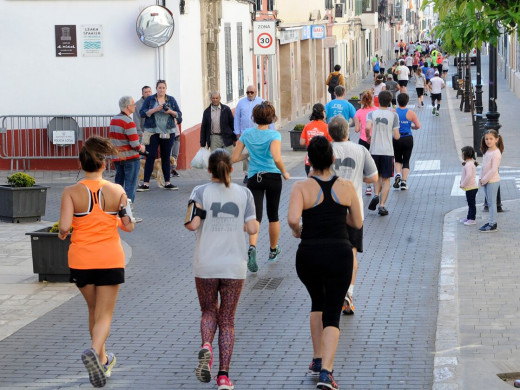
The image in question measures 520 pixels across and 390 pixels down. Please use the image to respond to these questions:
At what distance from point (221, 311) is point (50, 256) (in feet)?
13.5

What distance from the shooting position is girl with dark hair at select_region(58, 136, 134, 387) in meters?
7.55

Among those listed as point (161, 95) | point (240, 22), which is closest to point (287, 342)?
point (161, 95)

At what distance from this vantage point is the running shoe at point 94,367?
24.1 feet

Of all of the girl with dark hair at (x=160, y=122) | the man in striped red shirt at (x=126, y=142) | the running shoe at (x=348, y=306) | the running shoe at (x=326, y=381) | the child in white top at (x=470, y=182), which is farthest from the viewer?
the girl with dark hair at (x=160, y=122)

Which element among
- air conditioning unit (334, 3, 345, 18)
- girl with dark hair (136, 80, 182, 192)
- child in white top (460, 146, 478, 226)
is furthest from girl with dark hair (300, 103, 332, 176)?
air conditioning unit (334, 3, 345, 18)

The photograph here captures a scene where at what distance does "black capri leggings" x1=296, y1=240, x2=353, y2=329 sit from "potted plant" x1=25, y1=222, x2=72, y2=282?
4.31 m

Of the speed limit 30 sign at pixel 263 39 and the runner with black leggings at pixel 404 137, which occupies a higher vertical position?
the speed limit 30 sign at pixel 263 39

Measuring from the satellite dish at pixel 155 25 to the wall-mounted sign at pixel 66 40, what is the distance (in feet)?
4.26

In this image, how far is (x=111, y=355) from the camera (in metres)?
7.96

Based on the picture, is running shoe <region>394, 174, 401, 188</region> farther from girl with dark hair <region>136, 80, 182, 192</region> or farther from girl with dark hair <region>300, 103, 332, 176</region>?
girl with dark hair <region>136, 80, 182, 192</region>

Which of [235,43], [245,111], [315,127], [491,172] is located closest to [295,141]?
[235,43]

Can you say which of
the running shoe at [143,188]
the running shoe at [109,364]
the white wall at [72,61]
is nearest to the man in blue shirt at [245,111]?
the running shoe at [143,188]

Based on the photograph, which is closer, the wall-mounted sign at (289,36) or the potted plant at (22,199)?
the potted plant at (22,199)

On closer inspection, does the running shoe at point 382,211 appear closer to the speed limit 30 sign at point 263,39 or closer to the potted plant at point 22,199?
the potted plant at point 22,199
